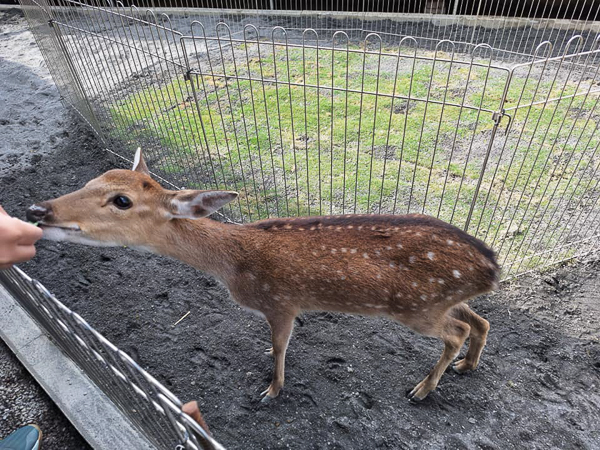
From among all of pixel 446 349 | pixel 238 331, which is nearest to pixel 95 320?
pixel 238 331

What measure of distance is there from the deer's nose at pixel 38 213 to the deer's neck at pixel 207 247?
0.64 metres

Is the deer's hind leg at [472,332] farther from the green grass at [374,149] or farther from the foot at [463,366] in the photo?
the green grass at [374,149]

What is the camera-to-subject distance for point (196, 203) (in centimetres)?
262

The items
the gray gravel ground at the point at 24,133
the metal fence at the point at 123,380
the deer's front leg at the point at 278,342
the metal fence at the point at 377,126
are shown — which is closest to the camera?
the metal fence at the point at 123,380

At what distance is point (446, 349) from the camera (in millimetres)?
2955

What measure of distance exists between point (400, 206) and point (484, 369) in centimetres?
193

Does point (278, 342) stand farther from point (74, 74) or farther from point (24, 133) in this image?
point (24, 133)

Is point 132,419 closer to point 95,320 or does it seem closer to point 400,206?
point 95,320

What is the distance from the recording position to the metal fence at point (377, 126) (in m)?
4.00

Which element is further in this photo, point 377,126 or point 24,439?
point 377,126

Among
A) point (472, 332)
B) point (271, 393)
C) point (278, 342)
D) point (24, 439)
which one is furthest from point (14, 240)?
point (472, 332)

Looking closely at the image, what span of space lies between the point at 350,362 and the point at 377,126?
3.61m

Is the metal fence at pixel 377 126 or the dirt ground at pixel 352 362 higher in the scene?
the metal fence at pixel 377 126

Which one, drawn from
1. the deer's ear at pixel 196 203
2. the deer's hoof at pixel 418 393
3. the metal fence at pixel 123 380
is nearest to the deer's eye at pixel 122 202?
the deer's ear at pixel 196 203
